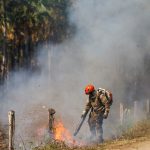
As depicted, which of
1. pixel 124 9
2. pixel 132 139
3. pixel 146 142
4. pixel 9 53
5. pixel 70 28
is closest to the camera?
pixel 146 142

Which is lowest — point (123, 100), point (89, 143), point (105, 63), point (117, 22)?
point (89, 143)

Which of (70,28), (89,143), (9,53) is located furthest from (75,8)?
(89,143)

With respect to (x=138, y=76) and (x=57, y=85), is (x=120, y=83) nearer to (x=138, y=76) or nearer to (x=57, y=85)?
(x=138, y=76)

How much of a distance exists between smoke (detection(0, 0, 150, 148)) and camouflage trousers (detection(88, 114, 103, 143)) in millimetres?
4302

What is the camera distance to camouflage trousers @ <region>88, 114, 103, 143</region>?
1279cm

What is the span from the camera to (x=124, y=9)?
19.5 meters

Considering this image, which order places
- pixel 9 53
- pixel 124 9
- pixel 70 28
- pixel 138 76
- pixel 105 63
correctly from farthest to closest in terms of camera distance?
1. pixel 9 53
2. pixel 70 28
3. pixel 138 76
4. pixel 105 63
5. pixel 124 9

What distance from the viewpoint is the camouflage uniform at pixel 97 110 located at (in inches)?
502

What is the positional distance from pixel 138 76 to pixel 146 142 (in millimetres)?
11117

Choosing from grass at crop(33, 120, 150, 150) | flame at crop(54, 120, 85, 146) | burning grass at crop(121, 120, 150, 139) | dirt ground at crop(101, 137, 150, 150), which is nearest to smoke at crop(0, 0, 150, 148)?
burning grass at crop(121, 120, 150, 139)

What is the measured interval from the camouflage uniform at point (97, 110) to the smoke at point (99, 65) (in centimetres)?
437

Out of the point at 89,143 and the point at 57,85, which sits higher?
the point at 57,85

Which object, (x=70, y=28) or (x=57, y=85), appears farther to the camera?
(x=70, y=28)

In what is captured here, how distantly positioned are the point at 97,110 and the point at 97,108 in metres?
0.07
